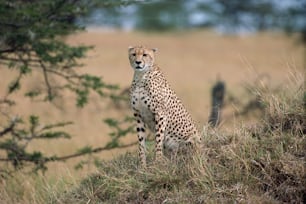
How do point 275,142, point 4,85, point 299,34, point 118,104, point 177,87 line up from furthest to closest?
point 299,34
point 177,87
point 4,85
point 118,104
point 275,142

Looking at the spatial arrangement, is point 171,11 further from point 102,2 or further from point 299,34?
point 102,2

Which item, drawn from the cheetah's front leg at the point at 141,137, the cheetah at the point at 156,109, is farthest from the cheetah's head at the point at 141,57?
the cheetah's front leg at the point at 141,137

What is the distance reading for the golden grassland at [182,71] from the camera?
8695 mm

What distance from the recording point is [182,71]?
19984mm

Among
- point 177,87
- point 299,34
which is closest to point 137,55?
point 177,87

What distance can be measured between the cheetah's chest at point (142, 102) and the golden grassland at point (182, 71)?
709 mm

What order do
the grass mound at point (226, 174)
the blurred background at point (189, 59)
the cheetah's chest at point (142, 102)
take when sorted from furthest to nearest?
the blurred background at point (189, 59)
the cheetah's chest at point (142, 102)
the grass mound at point (226, 174)

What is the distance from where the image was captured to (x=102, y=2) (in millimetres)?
7258

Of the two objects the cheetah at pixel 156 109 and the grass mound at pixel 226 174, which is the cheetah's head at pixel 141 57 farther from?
the grass mound at pixel 226 174

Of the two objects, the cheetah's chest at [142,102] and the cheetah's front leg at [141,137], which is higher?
the cheetah's chest at [142,102]

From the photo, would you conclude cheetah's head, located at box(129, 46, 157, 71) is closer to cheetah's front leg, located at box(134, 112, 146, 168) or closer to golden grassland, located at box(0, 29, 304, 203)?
cheetah's front leg, located at box(134, 112, 146, 168)

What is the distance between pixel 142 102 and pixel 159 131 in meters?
0.28

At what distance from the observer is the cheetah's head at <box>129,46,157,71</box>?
17.5 ft

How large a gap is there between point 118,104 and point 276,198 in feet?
23.5
